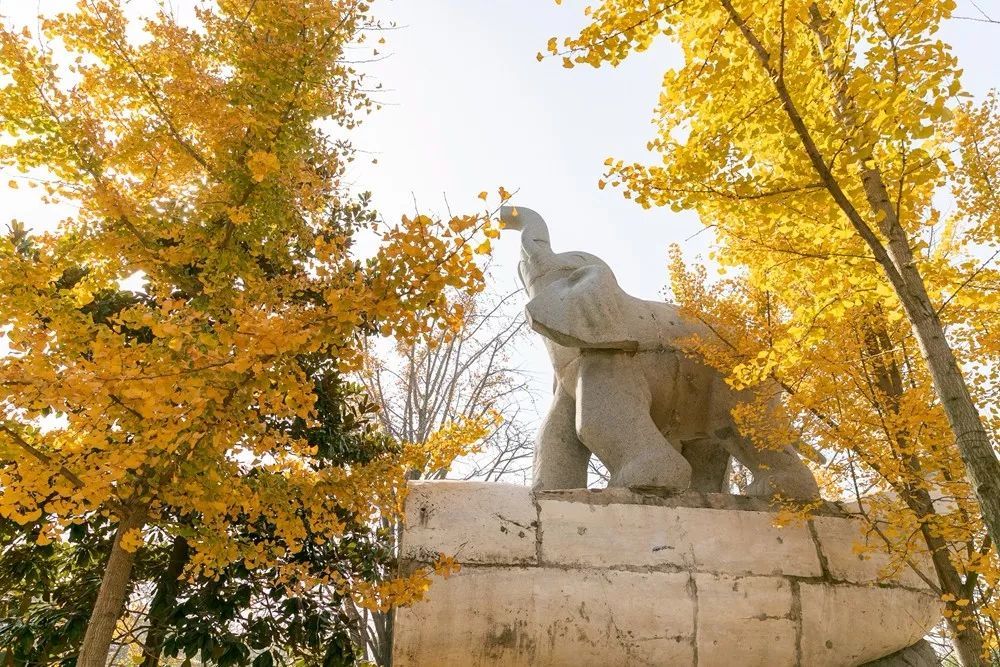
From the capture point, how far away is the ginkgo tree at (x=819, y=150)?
279 centimetres

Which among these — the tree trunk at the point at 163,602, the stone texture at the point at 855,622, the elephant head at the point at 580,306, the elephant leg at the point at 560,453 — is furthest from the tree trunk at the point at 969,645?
the tree trunk at the point at 163,602

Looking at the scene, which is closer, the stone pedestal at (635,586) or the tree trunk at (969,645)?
the stone pedestal at (635,586)

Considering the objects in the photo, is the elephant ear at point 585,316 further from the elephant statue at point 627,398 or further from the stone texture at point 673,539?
the stone texture at point 673,539

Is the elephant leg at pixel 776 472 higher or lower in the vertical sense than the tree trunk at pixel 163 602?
higher

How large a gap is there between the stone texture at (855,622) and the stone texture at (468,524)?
1444mm

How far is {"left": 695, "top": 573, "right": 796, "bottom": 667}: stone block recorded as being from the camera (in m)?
3.42

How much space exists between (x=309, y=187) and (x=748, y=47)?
2.66m

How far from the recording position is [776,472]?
4.17 m

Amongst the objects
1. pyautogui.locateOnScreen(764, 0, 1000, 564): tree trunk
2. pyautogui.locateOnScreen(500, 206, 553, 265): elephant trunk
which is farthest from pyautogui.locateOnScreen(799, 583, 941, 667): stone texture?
pyautogui.locateOnScreen(500, 206, 553, 265): elephant trunk

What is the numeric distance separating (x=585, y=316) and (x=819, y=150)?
157cm

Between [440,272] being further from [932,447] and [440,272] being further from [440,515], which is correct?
[932,447]

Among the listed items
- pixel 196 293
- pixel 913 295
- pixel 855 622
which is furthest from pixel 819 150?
pixel 196 293

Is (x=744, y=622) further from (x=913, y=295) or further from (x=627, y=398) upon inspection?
(x=913, y=295)

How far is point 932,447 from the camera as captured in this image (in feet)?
13.0
